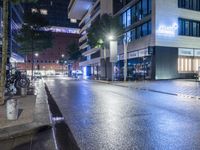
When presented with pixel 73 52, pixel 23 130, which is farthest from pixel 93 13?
pixel 23 130

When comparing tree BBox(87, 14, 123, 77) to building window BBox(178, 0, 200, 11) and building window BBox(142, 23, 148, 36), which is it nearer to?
building window BBox(142, 23, 148, 36)

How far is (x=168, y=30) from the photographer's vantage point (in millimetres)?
36469

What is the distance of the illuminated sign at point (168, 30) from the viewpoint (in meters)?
35.9

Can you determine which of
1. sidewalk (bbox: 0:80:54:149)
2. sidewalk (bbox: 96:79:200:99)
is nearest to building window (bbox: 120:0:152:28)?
sidewalk (bbox: 96:79:200:99)

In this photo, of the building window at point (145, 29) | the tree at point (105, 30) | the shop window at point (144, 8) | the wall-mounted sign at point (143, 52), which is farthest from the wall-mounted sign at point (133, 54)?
the shop window at point (144, 8)

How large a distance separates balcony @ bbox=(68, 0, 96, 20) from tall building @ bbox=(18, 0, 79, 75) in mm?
26535

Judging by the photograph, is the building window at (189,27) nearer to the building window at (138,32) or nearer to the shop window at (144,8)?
the building window at (138,32)

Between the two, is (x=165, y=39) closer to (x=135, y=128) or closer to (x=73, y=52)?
(x=135, y=128)

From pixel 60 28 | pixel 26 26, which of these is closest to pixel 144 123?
pixel 26 26

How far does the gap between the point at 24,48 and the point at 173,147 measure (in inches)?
1322

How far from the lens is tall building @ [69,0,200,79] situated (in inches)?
1419

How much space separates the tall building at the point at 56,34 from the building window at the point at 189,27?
262ft

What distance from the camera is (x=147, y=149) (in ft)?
Result: 18.8

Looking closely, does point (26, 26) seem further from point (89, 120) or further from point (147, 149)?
point (147, 149)
